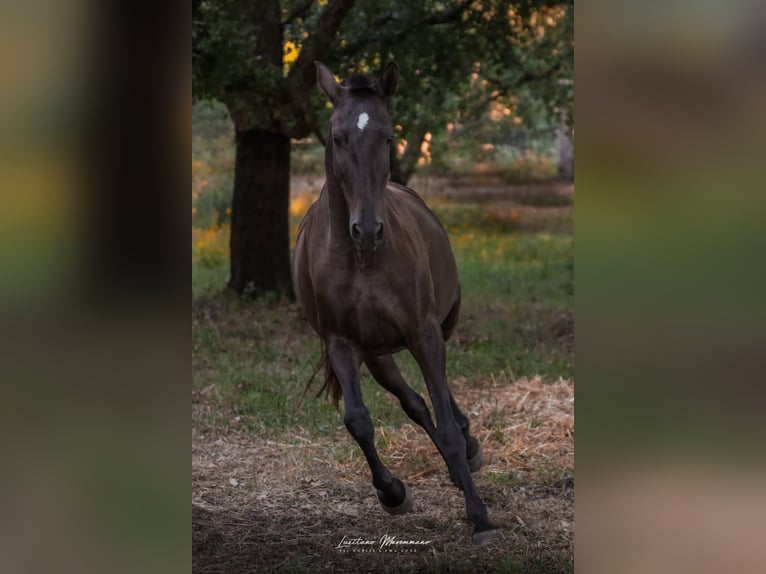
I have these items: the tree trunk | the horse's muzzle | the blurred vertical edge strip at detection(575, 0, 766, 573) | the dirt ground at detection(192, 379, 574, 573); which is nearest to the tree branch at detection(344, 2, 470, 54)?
the tree trunk

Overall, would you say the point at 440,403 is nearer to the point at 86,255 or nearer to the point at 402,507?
the point at 402,507

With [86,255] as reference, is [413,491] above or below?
below

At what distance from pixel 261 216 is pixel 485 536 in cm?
533

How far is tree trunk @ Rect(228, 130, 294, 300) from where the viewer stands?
8633mm

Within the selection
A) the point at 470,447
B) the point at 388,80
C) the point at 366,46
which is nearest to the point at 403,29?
the point at 366,46

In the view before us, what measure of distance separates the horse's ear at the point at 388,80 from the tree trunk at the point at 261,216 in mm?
4819

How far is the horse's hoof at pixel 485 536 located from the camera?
12.8 ft

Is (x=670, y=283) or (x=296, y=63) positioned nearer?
(x=670, y=283)

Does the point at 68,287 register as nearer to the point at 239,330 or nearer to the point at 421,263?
the point at 421,263

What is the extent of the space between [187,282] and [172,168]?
0.83ft

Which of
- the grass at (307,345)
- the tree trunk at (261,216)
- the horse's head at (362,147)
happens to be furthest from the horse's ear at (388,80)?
the tree trunk at (261,216)

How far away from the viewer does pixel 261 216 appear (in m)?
8.74

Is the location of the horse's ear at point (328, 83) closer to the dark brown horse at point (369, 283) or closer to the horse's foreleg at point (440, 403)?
the dark brown horse at point (369, 283)

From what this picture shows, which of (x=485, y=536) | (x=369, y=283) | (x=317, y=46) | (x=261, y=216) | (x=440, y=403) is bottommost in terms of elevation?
(x=485, y=536)
